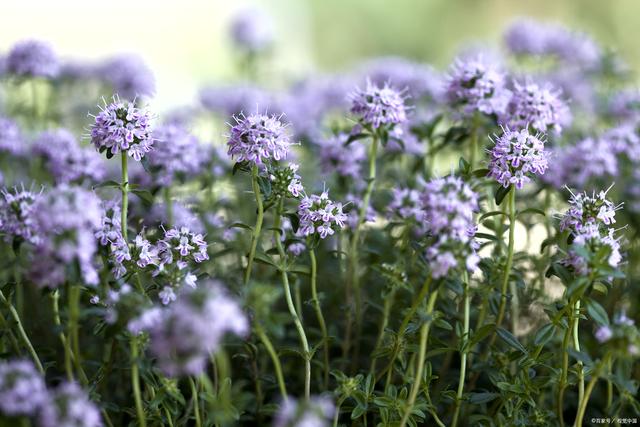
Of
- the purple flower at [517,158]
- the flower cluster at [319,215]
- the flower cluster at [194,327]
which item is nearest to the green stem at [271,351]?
the flower cluster at [194,327]

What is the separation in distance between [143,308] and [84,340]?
106 centimetres

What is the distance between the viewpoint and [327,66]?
8367 millimetres

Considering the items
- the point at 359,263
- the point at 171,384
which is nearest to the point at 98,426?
the point at 171,384

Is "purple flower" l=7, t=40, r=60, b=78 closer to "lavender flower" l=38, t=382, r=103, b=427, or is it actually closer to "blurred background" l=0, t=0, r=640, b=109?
"lavender flower" l=38, t=382, r=103, b=427

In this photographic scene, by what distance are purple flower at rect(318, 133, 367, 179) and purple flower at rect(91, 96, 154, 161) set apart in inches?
32.3

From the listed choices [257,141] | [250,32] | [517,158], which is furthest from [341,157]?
[250,32]

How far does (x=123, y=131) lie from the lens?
1.86 meters

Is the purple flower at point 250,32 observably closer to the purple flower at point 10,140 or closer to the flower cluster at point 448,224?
the purple flower at point 10,140

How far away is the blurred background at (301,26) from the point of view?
7504 millimetres

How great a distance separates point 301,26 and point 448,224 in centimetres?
752

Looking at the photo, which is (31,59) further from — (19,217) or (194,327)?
(194,327)

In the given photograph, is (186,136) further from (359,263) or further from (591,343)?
(591,343)

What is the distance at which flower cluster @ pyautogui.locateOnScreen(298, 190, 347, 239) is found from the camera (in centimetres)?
188

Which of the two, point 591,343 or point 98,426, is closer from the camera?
point 98,426
